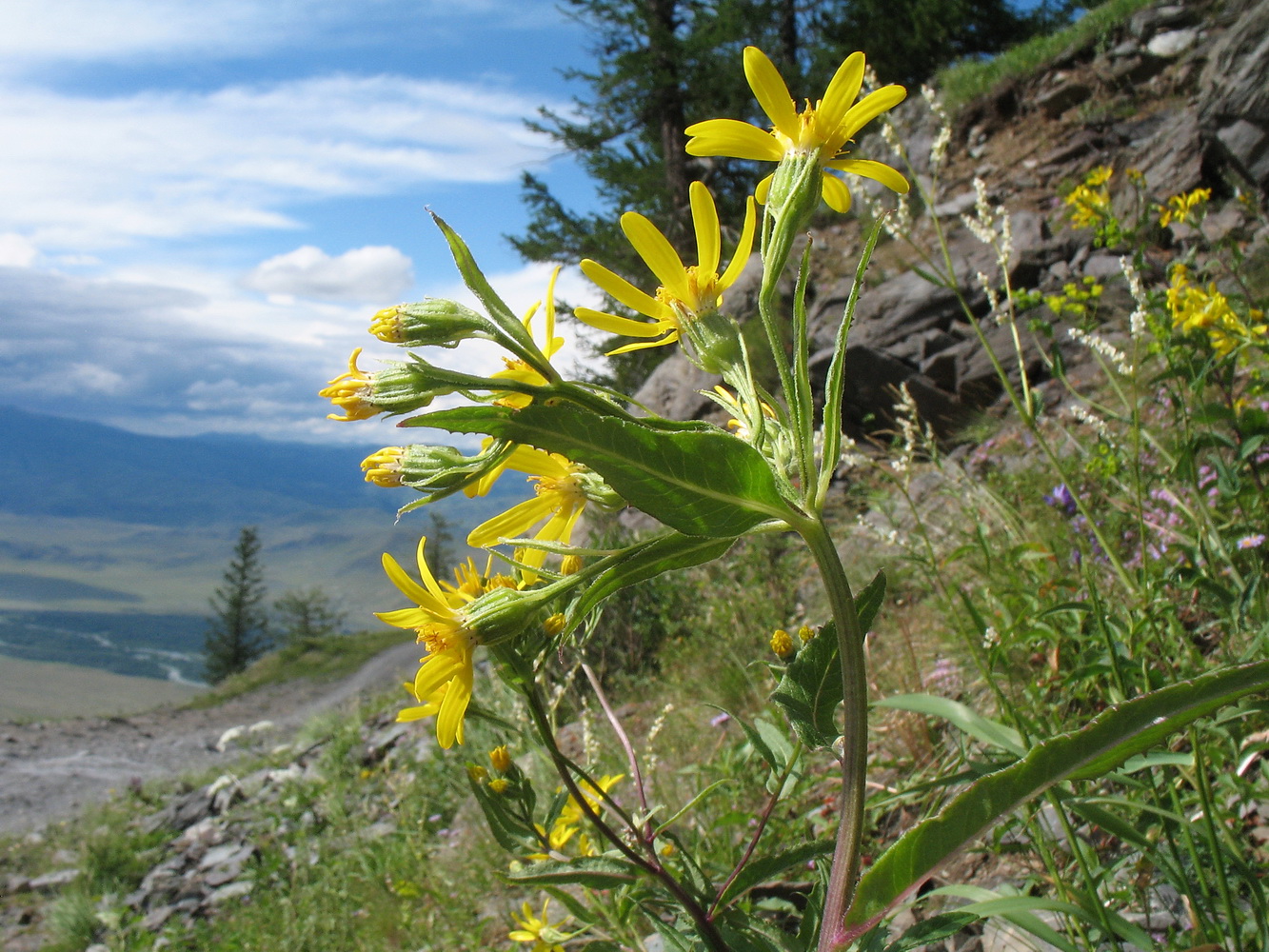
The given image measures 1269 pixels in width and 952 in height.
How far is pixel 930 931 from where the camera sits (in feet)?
2.91

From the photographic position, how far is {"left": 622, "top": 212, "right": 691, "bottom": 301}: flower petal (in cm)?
92

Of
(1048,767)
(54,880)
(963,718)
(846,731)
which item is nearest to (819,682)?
(846,731)

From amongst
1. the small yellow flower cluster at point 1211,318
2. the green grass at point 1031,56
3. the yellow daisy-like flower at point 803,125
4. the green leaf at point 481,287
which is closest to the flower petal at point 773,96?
the yellow daisy-like flower at point 803,125

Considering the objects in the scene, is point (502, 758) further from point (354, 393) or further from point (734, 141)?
point (734, 141)

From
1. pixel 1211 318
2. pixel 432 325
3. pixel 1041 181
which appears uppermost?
pixel 1041 181

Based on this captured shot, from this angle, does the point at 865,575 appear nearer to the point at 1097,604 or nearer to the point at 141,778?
the point at 1097,604

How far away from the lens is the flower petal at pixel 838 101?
0.95 meters

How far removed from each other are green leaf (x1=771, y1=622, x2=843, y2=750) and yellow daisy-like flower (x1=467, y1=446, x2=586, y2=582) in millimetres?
307

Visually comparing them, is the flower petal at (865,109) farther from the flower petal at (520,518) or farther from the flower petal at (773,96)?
the flower petal at (520,518)

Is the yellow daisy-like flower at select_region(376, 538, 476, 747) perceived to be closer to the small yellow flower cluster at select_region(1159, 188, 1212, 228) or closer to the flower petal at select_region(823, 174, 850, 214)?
the flower petal at select_region(823, 174, 850, 214)

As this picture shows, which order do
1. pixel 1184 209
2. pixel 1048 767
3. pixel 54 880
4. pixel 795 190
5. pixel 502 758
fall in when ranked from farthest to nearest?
pixel 54 880 < pixel 1184 209 < pixel 502 758 < pixel 795 190 < pixel 1048 767

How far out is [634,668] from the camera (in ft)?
22.0

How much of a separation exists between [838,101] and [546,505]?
2.06 feet

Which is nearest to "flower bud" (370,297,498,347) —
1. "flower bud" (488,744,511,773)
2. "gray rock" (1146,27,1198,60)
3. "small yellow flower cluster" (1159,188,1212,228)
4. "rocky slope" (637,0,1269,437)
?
"flower bud" (488,744,511,773)
